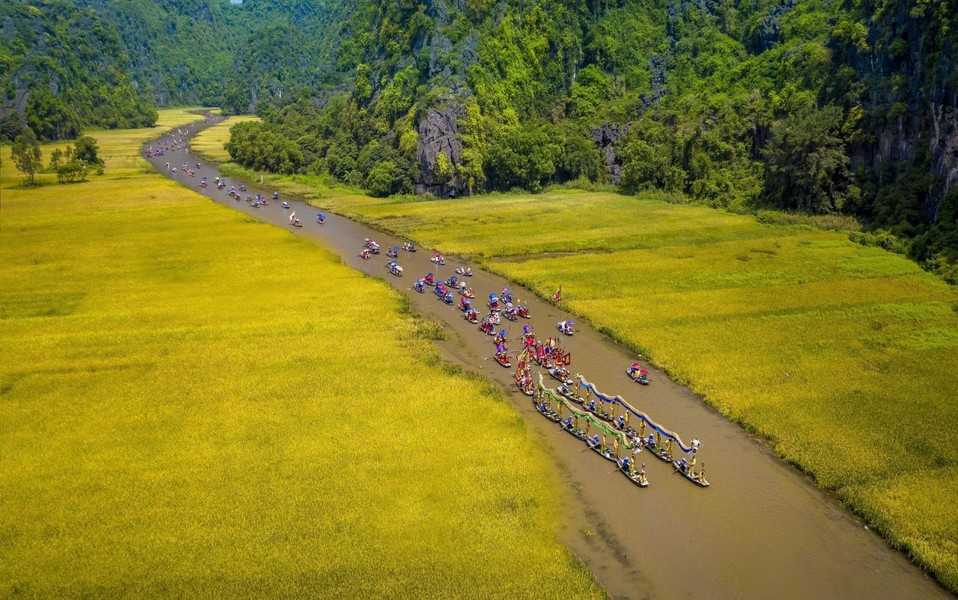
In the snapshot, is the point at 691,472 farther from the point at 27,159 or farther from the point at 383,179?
the point at 27,159

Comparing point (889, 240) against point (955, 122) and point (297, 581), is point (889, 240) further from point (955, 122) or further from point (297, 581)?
point (297, 581)

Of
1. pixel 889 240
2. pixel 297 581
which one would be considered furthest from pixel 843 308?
pixel 297 581

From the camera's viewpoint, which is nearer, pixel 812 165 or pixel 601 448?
pixel 601 448

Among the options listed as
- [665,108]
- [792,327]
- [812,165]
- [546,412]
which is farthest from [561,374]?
[665,108]

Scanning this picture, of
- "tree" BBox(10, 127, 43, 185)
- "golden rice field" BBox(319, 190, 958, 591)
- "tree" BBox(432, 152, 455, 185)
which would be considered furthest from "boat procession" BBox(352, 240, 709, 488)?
"tree" BBox(10, 127, 43, 185)

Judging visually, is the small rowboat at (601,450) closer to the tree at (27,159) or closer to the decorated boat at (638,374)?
the decorated boat at (638,374)

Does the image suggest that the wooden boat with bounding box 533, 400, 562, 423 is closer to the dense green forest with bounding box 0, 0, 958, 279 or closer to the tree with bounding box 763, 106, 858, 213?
the dense green forest with bounding box 0, 0, 958, 279
